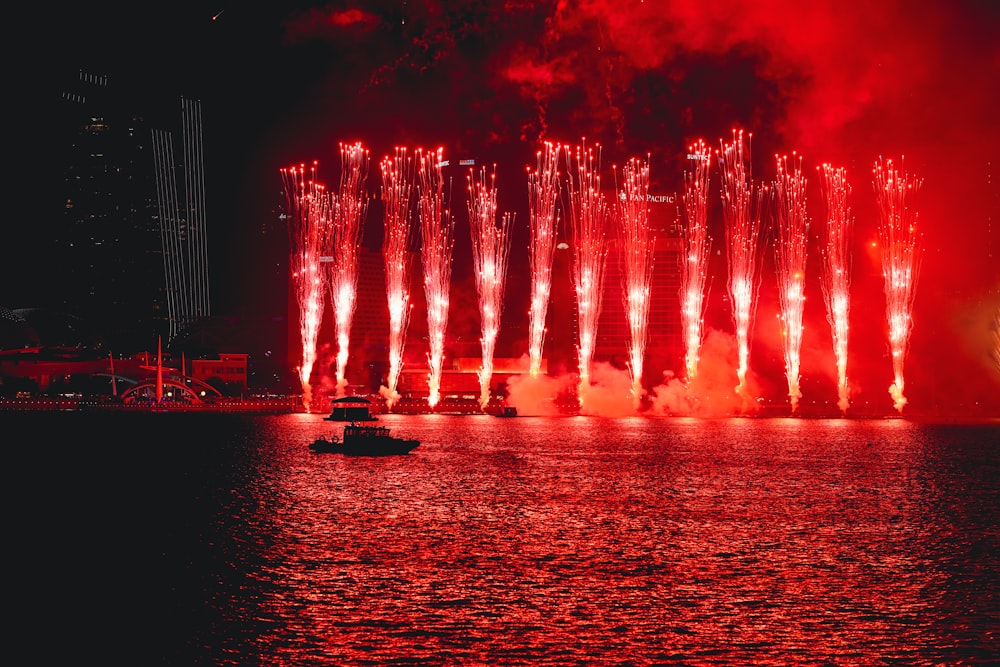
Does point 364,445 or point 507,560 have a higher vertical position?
point 364,445

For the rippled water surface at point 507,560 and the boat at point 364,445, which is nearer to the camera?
the rippled water surface at point 507,560

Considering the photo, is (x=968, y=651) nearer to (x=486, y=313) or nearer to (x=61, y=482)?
(x=61, y=482)

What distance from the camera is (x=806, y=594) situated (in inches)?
1375

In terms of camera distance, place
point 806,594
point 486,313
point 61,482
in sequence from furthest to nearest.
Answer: point 486,313, point 61,482, point 806,594

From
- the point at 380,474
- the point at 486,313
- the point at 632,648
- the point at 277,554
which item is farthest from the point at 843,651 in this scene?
the point at 486,313

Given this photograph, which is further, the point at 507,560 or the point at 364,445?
the point at 364,445

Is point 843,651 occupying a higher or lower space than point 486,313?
lower

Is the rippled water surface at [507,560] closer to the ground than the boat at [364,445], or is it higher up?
closer to the ground

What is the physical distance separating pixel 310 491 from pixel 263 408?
4076 inches

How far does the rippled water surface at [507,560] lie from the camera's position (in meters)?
28.5

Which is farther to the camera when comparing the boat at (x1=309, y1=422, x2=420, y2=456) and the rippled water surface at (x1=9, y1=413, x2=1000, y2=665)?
the boat at (x1=309, y1=422, x2=420, y2=456)

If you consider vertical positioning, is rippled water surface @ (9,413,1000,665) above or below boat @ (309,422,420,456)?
below

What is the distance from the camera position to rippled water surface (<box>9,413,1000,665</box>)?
1124 inches

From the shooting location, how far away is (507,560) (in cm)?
4109
